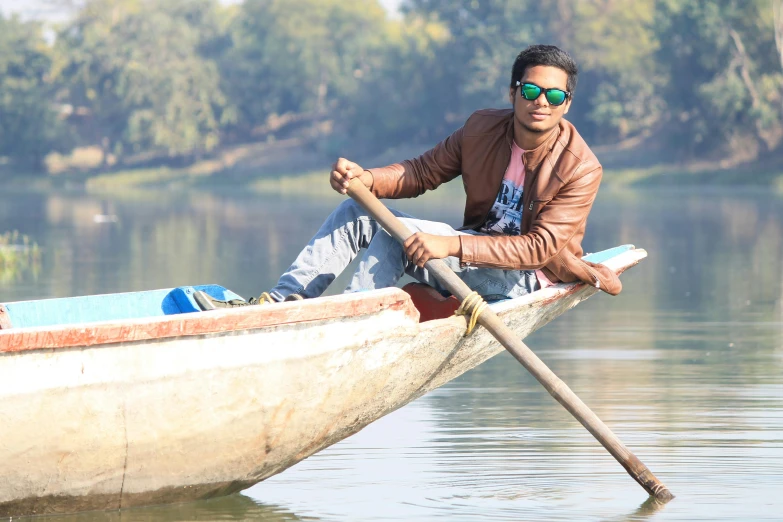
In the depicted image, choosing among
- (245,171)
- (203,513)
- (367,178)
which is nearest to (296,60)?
(245,171)

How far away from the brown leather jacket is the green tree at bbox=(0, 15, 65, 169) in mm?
64499

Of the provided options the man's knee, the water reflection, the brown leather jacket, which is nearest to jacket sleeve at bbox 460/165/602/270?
the brown leather jacket

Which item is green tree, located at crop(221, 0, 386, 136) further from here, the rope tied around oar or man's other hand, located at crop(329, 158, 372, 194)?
the rope tied around oar

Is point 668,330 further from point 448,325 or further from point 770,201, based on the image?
point 770,201

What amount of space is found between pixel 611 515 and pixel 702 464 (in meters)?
1.00

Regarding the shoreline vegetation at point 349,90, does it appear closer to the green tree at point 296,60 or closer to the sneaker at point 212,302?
the green tree at point 296,60

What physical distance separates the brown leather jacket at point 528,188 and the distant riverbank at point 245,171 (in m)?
47.2

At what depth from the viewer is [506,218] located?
20.0 feet

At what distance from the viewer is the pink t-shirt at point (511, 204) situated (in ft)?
19.7

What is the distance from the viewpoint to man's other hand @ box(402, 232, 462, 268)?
5598mm

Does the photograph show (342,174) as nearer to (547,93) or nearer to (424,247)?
(424,247)

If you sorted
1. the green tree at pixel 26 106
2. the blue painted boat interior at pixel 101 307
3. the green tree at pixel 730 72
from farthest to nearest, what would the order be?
1. the green tree at pixel 26 106
2. the green tree at pixel 730 72
3. the blue painted boat interior at pixel 101 307

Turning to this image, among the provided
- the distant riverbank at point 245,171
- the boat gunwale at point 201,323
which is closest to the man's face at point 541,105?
the boat gunwale at point 201,323

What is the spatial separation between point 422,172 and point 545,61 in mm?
858
